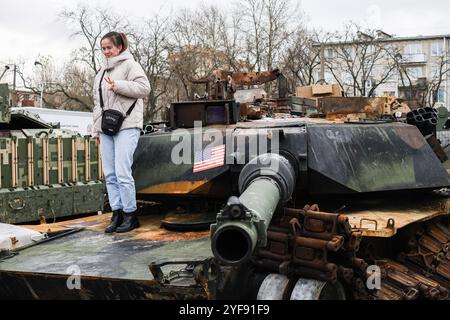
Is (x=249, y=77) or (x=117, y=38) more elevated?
(x=117, y=38)

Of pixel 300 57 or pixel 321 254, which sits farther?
pixel 300 57

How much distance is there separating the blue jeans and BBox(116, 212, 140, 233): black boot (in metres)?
→ 0.06

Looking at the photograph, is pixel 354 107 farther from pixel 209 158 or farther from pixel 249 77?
pixel 209 158

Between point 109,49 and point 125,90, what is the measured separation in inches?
17.6

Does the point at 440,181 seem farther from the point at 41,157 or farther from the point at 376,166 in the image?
the point at 41,157

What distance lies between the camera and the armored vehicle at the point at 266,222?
376 cm

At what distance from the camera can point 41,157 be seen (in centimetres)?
1236

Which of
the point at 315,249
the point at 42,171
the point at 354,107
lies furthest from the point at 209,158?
the point at 42,171

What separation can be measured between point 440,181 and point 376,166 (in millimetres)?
671

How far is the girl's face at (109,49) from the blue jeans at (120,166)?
2.32 feet

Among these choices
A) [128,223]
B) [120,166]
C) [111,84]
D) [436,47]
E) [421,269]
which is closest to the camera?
[421,269]

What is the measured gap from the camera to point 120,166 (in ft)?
17.5
